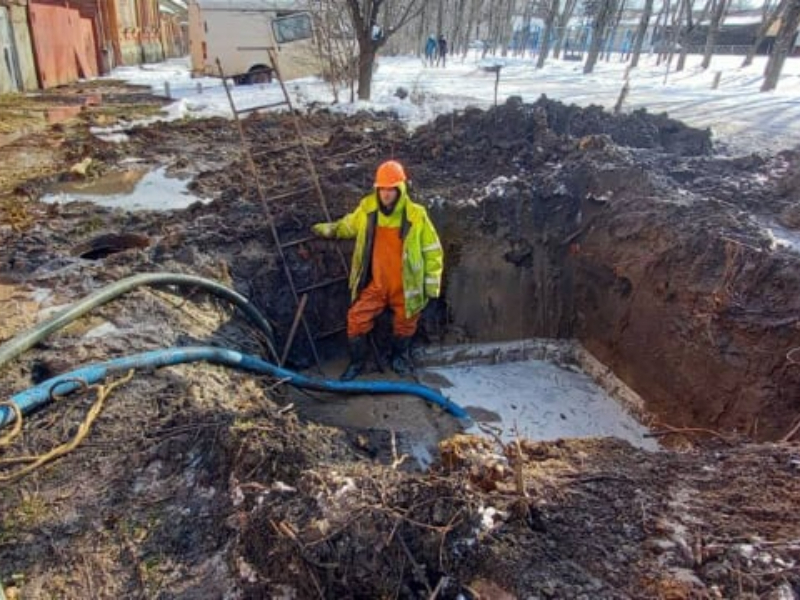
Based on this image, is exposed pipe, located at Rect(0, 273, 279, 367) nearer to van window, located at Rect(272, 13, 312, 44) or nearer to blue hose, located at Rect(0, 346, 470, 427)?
blue hose, located at Rect(0, 346, 470, 427)

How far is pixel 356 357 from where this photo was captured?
6.35 meters

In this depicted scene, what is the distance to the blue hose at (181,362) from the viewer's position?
3.35 m

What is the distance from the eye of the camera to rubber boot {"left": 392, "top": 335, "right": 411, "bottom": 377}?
21.1ft

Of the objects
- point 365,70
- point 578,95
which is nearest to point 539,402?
point 365,70

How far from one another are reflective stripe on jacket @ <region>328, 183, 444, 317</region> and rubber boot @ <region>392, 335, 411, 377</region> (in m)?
0.62

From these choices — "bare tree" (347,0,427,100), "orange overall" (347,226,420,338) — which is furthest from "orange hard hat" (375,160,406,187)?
"bare tree" (347,0,427,100)

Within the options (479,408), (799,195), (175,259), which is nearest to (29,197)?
(175,259)

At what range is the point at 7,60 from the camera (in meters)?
16.8

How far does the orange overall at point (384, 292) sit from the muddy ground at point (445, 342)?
2.26ft

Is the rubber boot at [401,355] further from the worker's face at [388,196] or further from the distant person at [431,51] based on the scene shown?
the distant person at [431,51]

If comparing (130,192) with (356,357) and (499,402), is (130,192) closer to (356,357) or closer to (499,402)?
(356,357)

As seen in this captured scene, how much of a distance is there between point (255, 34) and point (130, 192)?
42.9ft

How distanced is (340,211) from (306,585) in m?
5.22

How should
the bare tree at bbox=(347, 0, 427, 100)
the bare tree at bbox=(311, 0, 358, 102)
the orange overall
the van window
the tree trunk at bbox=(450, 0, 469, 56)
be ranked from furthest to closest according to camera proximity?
1. the tree trunk at bbox=(450, 0, 469, 56)
2. the van window
3. the bare tree at bbox=(311, 0, 358, 102)
4. the bare tree at bbox=(347, 0, 427, 100)
5. the orange overall
